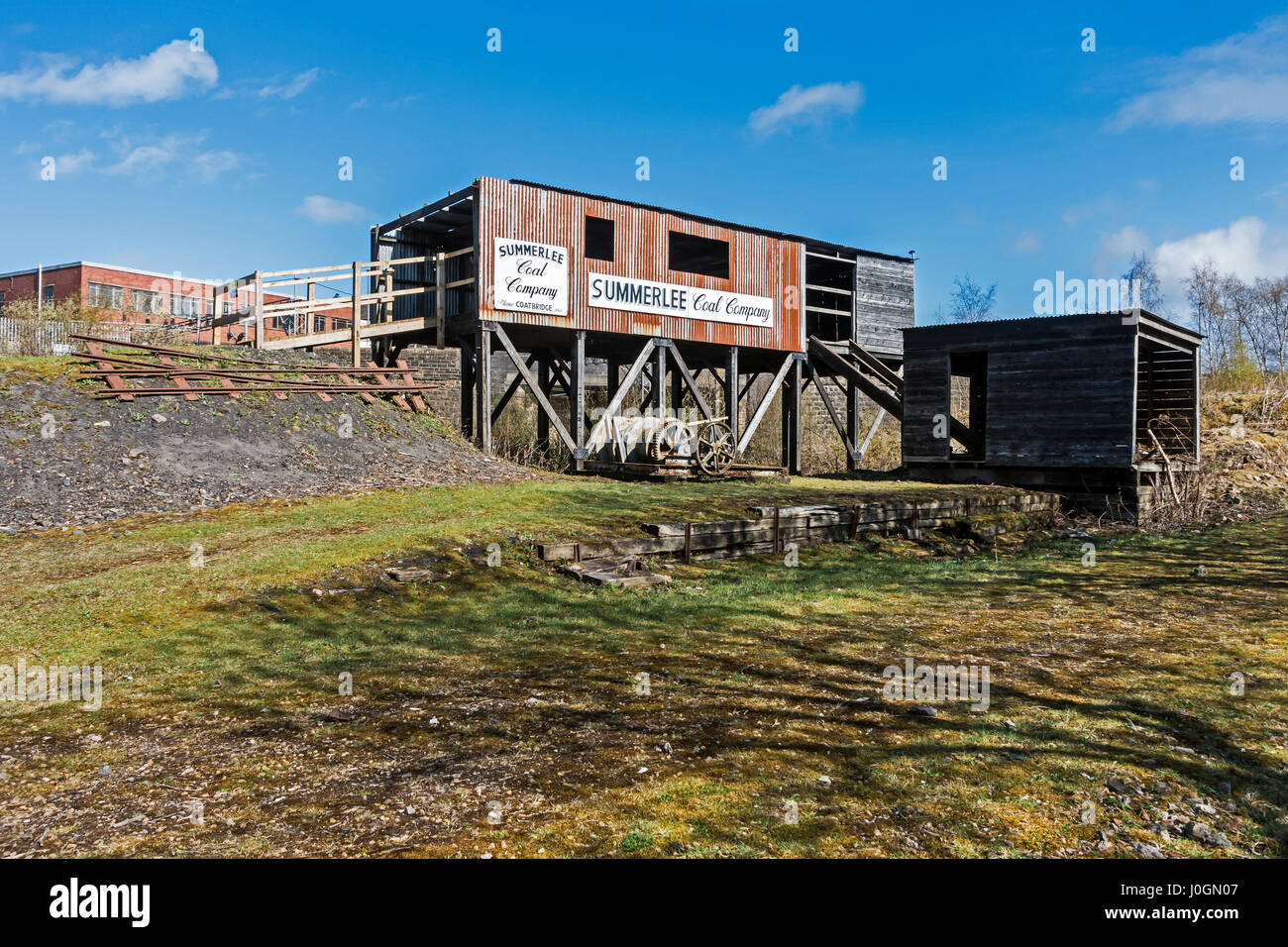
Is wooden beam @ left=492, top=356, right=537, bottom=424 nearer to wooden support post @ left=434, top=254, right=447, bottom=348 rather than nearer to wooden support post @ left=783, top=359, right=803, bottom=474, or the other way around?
wooden support post @ left=434, top=254, right=447, bottom=348

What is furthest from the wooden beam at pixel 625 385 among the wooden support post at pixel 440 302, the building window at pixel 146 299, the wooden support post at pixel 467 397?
the building window at pixel 146 299

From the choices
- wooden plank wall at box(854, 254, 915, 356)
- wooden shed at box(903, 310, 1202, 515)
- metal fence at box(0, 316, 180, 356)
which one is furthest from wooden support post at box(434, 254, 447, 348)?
wooden plank wall at box(854, 254, 915, 356)

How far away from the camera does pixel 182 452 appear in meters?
14.8

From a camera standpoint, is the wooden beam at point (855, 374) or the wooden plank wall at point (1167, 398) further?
the wooden beam at point (855, 374)

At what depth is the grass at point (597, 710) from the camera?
3.94 m

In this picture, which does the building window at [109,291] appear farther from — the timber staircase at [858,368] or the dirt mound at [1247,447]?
the dirt mound at [1247,447]

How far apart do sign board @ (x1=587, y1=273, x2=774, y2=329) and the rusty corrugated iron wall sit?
0.51 feet

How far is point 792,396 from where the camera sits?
28.2 meters

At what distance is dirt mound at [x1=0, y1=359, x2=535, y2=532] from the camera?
12.8 metres

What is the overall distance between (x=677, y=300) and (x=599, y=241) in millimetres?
3361

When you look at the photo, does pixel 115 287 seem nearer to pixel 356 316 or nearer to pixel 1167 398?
pixel 356 316

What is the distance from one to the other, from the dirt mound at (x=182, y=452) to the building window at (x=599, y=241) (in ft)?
29.1

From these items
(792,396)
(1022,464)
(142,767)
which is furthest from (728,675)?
(792,396)

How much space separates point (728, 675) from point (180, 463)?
1168 centimetres
